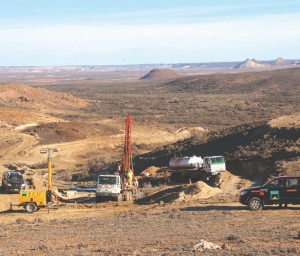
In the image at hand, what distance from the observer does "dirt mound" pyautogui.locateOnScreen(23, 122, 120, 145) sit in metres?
62.9

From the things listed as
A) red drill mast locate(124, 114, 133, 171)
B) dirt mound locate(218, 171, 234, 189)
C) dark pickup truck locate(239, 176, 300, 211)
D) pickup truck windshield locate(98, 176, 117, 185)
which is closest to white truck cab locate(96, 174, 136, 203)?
pickup truck windshield locate(98, 176, 117, 185)

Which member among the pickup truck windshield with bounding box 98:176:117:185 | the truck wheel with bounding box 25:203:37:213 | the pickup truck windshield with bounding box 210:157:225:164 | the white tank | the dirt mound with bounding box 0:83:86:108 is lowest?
the truck wheel with bounding box 25:203:37:213

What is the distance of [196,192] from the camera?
98.2 feet

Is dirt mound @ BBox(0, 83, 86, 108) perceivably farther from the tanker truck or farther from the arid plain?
the tanker truck

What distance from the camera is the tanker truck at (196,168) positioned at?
35219mm

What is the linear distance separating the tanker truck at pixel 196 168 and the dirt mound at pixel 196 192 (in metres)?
4.27

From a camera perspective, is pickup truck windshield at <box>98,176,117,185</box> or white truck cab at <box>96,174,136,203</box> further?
pickup truck windshield at <box>98,176,117,185</box>

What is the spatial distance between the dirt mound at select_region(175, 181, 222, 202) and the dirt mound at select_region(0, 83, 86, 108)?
236ft

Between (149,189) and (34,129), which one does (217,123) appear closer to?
(34,129)

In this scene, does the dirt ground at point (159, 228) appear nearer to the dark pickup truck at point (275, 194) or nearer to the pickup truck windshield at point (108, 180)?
the dark pickup truck at point (275, 194)

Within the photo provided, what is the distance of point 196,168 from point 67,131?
103 ft

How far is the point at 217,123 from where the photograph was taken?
8088 cm

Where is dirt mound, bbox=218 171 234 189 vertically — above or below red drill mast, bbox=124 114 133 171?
below

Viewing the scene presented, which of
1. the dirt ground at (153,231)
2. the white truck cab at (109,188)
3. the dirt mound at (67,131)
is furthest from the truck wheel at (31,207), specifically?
the dirt mound at (67,131)
